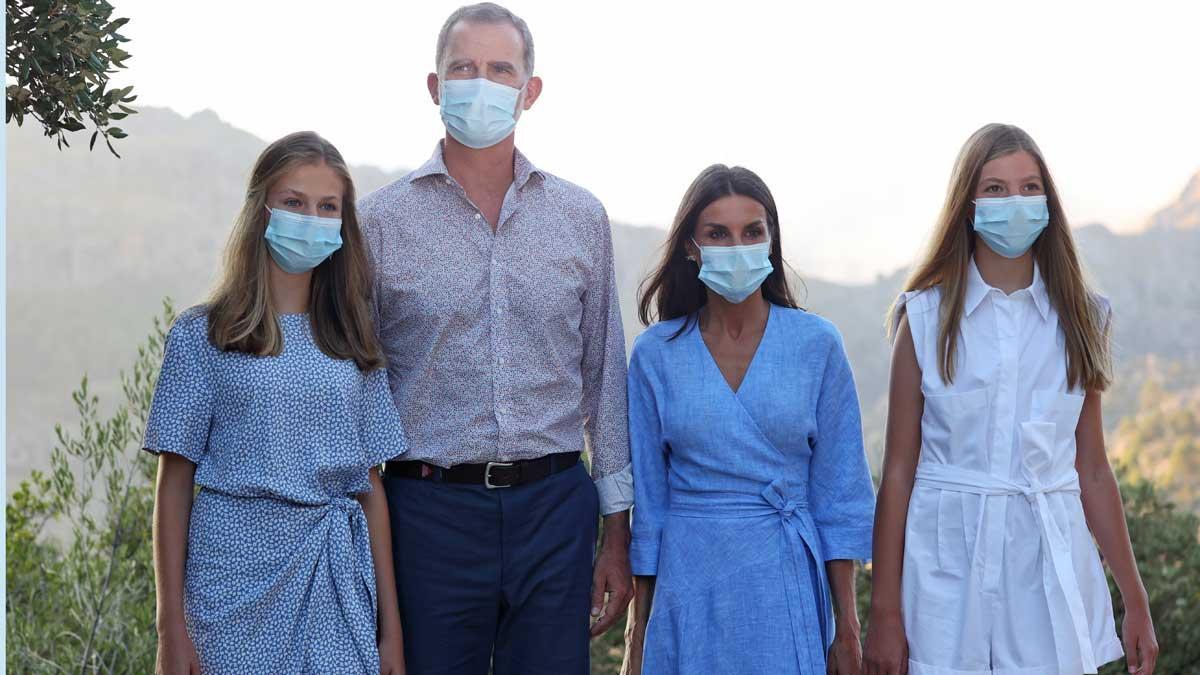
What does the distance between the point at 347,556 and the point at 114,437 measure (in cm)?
303

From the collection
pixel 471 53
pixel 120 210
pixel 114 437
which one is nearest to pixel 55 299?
pixel 120 210

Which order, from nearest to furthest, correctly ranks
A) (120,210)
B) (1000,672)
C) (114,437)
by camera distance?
(1000,672) → (114,437) → (120,210)

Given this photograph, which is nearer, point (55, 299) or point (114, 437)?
point (114, 437)

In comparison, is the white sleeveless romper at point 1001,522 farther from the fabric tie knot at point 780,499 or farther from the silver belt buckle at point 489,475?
the silver belt buckle at point 489,475

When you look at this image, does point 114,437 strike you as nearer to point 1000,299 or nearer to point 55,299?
point 1000,299

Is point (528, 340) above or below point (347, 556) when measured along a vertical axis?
above

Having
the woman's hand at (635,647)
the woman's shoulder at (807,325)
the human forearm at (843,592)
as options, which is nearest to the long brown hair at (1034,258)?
the woman's shoulder at (807,325)

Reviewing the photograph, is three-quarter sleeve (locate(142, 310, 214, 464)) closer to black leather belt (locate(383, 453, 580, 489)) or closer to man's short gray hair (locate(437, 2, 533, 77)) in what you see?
black leather belt (locate(383, 453, 580, 489))

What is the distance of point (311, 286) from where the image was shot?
11.6ft

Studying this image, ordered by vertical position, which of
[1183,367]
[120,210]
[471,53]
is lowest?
[1183,367]

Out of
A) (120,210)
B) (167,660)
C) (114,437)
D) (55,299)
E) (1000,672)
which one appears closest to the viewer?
(167,660)

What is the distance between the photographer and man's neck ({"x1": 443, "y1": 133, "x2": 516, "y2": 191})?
3752mm

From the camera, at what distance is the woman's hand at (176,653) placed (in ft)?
10.3

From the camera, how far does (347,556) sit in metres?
3.29
